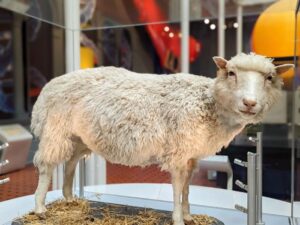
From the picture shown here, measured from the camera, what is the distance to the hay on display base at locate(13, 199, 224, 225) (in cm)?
174

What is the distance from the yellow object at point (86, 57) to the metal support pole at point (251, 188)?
1.92 meters

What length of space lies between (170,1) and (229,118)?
1.62 m

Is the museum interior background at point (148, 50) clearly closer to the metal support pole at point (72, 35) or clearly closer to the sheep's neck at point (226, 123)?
the metal support pole at point (72, 35)

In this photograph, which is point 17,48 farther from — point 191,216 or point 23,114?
point 191,216

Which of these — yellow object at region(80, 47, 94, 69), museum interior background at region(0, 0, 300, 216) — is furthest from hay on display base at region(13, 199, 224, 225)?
yellow object at region(80, 47, 94, 69)

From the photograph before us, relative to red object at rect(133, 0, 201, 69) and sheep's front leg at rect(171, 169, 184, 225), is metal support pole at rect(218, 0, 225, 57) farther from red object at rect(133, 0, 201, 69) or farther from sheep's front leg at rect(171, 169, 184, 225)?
sheep's front leg at rect(171, 169, 184, 225)

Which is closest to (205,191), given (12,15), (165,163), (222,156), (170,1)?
(222,156)

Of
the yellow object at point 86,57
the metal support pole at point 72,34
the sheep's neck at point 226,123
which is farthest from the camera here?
the yellow object at point 86,57

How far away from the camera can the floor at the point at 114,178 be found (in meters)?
2.59

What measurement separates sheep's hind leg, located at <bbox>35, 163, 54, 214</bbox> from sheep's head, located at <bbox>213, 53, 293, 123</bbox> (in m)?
0.94

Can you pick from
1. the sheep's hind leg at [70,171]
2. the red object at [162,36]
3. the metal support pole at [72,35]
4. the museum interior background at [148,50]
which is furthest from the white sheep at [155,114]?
the red object at [162,36]

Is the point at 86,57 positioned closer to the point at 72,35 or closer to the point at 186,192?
the point at 72,35

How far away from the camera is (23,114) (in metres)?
3.77

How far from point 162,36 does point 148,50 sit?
204 mm
